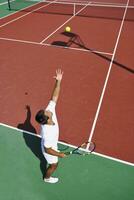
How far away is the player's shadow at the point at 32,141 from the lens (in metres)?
6.95

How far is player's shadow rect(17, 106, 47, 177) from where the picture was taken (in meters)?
6.95

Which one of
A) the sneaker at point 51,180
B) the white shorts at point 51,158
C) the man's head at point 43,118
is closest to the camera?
the man's head at point 43,118

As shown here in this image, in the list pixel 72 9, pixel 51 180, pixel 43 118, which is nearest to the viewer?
pixel 43 118

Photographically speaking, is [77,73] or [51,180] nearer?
[51,180]

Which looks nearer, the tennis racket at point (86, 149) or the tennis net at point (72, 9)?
the tennis racket at point (86, 149)

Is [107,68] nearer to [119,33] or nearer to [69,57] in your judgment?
[69,57]

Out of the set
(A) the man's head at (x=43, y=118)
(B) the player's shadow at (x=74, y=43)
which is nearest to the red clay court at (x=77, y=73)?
(B) the player's shadow at (x=74, y=43)

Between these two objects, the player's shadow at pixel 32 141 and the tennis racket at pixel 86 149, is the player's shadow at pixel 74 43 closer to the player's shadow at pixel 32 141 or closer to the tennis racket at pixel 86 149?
the player's shadow at pixel 32 141

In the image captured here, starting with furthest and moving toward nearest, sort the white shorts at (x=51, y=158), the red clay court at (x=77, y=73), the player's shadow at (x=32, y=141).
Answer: the red clay court at (x=77, y=73) → the player's shadow at (x=32, y=141) → the white shorts at (x=51, y=158)

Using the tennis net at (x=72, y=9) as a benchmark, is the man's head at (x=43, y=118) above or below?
below

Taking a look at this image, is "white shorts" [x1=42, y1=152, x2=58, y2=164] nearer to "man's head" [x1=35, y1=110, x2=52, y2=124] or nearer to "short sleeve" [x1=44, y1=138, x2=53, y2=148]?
"short sleeve" [x1=44, y1=138, x2=53, y2=148]

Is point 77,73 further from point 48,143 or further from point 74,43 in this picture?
point 48,143

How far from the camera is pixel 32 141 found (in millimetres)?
7605

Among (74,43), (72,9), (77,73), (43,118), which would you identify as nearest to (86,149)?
(43,118)
